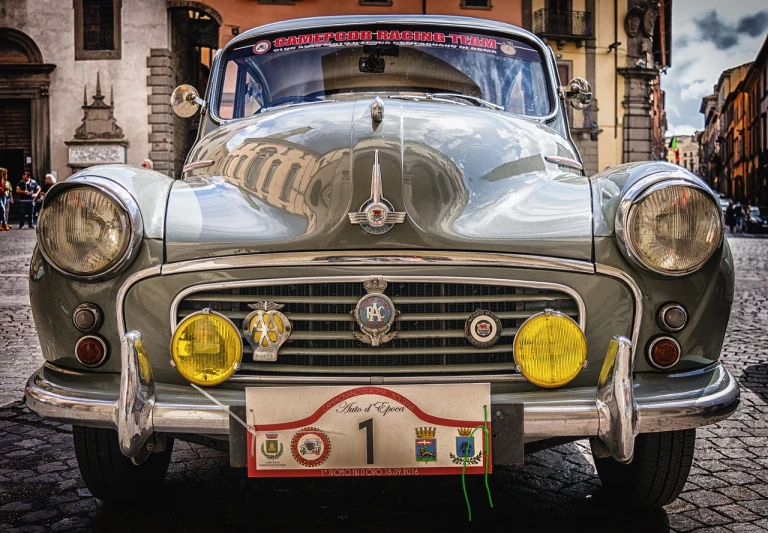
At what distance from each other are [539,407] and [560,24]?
27.1 meters

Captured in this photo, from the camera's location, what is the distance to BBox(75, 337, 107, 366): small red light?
8.08 feet

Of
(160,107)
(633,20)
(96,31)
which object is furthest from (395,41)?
(633,20)

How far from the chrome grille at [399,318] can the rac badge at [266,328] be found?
0.07 ft

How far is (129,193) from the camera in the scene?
251cm

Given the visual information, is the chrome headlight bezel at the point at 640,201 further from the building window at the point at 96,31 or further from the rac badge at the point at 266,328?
the building window at the point at 96,31

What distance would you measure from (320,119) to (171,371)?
105 cm

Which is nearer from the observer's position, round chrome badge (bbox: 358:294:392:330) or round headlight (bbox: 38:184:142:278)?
round chrome badge (bbox: 358:294:392:330)

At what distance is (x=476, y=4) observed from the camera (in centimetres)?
2741

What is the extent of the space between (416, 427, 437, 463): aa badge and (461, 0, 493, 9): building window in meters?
26.3

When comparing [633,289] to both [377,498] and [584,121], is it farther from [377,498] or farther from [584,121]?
[584,121]

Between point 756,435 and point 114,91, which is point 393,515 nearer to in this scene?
point 756,435

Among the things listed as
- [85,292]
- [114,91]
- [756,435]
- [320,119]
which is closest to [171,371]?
[85,292]

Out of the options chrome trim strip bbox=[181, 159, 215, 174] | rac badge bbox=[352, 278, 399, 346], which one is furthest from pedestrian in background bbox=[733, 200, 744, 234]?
rac badge bbox=[352, 278, 399, 346]

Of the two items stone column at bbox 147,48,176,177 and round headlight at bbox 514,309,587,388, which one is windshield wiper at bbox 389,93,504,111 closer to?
round headlight at bbox 514,309,587,388
